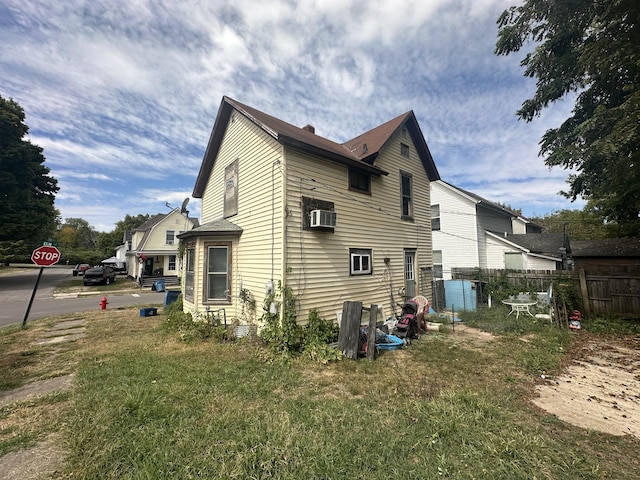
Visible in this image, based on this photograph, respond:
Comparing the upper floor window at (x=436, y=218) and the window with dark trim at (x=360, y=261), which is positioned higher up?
the upper floor window at (x=436, y=218)

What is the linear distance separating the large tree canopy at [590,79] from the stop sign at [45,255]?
1766cm

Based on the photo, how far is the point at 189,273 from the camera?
31.7ft

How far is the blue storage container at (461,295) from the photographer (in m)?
11.4

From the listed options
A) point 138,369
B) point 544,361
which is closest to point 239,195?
point 138,369

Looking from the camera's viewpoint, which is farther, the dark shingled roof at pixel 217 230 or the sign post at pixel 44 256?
the sign post at pixel 44 256

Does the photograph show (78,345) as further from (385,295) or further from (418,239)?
(418,239)

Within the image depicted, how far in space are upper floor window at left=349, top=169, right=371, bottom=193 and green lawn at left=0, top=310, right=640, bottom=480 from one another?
532 centimetres

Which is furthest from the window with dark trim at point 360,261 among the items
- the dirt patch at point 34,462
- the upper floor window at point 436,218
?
the upper floor window at point 436,218

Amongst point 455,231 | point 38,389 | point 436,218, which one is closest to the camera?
point 38,389

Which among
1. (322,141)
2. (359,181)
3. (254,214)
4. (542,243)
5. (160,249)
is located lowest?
(542,243)

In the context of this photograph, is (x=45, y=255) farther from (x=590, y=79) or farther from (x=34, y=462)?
(x=590, y=79)

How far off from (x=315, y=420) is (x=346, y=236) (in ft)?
18.3

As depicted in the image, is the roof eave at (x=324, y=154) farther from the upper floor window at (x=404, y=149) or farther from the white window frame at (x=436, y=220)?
the white window frame at (x=436, y=220)

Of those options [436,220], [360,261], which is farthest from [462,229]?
[360,261]
